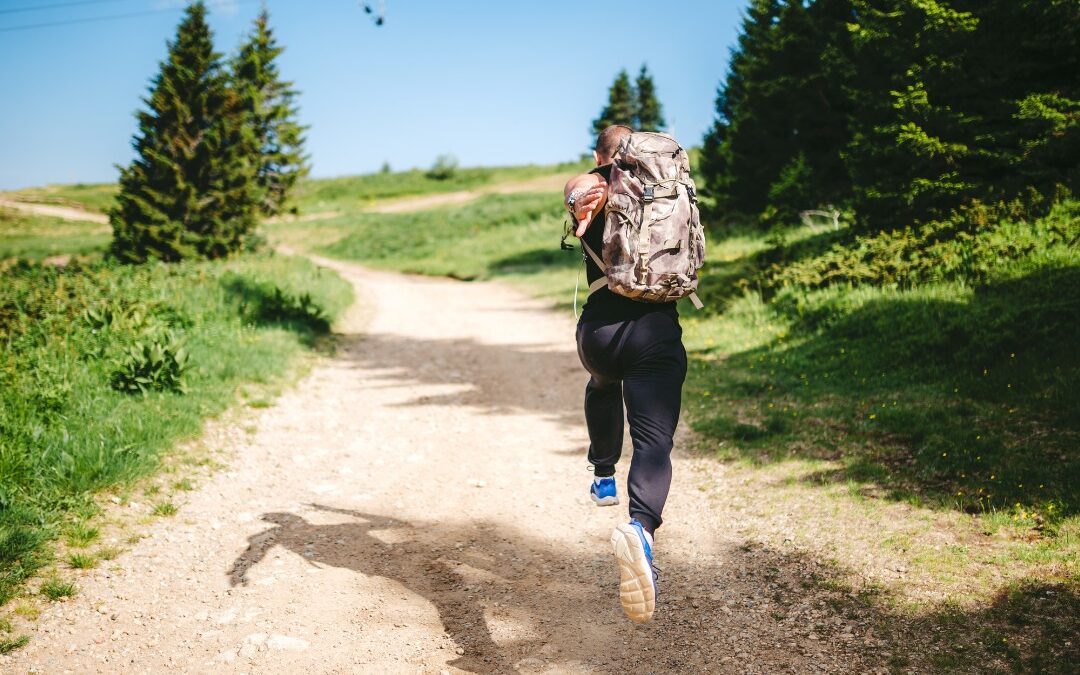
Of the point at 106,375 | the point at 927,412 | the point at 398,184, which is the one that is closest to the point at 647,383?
the point at 927,412

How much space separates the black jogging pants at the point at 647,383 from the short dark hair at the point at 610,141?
0.91 meters

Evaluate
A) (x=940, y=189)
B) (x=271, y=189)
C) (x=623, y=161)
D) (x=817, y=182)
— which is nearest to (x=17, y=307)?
(x=623, y=161)

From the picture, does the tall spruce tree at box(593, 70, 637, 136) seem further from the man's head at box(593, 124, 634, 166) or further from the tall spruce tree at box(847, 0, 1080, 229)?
the man's head at box(593, 124, 634, 166)

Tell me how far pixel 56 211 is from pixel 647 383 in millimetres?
74802

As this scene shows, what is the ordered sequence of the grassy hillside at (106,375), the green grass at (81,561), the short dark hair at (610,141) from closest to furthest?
the short dark hair at (610,141)
the green grass at (81,561)
the grassy hillside at (106,375)

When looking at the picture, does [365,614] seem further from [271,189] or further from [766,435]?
[271,189]

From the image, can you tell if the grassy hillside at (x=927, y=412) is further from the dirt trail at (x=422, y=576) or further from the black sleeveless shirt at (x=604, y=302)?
the black sleeveless shirt at (x=604, y=302)

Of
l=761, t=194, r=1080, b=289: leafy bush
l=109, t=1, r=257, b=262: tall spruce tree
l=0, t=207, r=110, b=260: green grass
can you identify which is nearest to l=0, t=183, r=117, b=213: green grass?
l=0, t=207, r=110, b=260: green grass

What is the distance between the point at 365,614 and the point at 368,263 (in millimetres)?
32497

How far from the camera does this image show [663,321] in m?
3.48

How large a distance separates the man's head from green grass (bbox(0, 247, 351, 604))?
13.8 feet

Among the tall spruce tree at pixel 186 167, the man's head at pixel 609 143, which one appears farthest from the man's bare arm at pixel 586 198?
the tall spruce tree at pixel 186 167

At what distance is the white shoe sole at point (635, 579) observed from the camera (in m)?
3.04

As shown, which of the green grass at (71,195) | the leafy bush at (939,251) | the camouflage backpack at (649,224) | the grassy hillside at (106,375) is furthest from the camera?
the green grass at (71,195)
